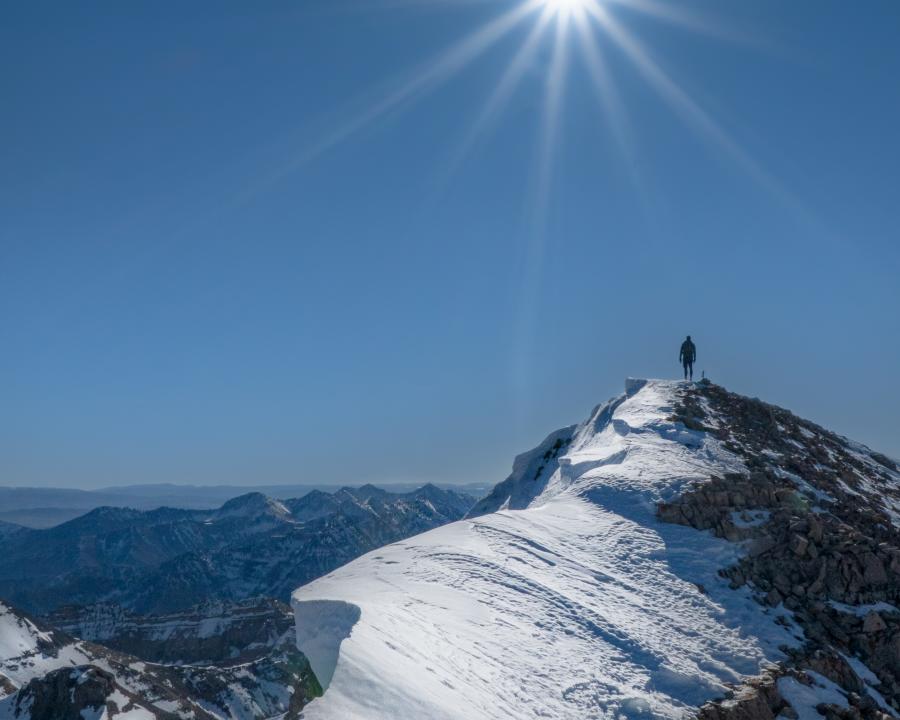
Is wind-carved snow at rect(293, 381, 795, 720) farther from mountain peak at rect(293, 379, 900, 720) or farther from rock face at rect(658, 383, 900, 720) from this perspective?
rock face at rect(658, 383, 900, 720)

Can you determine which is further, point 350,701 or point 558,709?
point 558,709

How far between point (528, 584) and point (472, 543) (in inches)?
152

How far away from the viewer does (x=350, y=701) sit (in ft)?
44.7

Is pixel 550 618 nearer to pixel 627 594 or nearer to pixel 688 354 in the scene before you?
pixel 627 594

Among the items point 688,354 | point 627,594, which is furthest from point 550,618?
point 688,354

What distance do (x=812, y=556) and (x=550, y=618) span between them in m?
12.9

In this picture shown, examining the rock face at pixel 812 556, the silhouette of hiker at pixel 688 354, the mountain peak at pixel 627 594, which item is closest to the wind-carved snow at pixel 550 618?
the mountain peak at pixel 627 594

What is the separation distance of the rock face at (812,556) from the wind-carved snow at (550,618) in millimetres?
912

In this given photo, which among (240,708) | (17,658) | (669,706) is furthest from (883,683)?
(17,658)

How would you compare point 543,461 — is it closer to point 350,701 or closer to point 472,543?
point 472,543

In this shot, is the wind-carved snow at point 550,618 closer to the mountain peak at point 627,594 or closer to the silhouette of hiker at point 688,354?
the mountain peak at point 627,594

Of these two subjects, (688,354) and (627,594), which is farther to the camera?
(688,354)

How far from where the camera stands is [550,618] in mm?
21422

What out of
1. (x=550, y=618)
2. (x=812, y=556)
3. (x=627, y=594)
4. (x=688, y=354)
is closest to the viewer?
(x=550, y=618)
